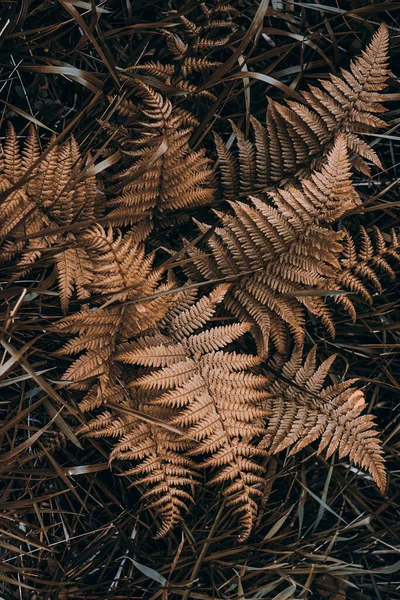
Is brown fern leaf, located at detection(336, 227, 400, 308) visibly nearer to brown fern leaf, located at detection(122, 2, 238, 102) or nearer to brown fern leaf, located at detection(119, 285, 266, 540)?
brown fern leaf, located at detection(119, 285, 266, 540)

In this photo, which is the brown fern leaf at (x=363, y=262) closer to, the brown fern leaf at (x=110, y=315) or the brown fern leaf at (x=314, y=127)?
the brown fern leaf at (x=314, y=127)

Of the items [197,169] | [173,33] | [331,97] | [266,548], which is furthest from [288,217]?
[266,548]

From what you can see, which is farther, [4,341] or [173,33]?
[173,33]

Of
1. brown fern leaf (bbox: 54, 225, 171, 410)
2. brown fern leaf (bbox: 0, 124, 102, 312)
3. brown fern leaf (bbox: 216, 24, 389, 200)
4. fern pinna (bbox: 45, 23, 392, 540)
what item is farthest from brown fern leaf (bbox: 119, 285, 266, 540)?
brown fern leaf (bbox: 216, 24, 389, 200)

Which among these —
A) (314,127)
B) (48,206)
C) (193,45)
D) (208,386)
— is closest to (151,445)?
(208,386)

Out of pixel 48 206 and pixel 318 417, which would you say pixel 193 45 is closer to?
pixel 48 206

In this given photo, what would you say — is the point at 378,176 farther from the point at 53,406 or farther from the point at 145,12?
the point at 53,406
